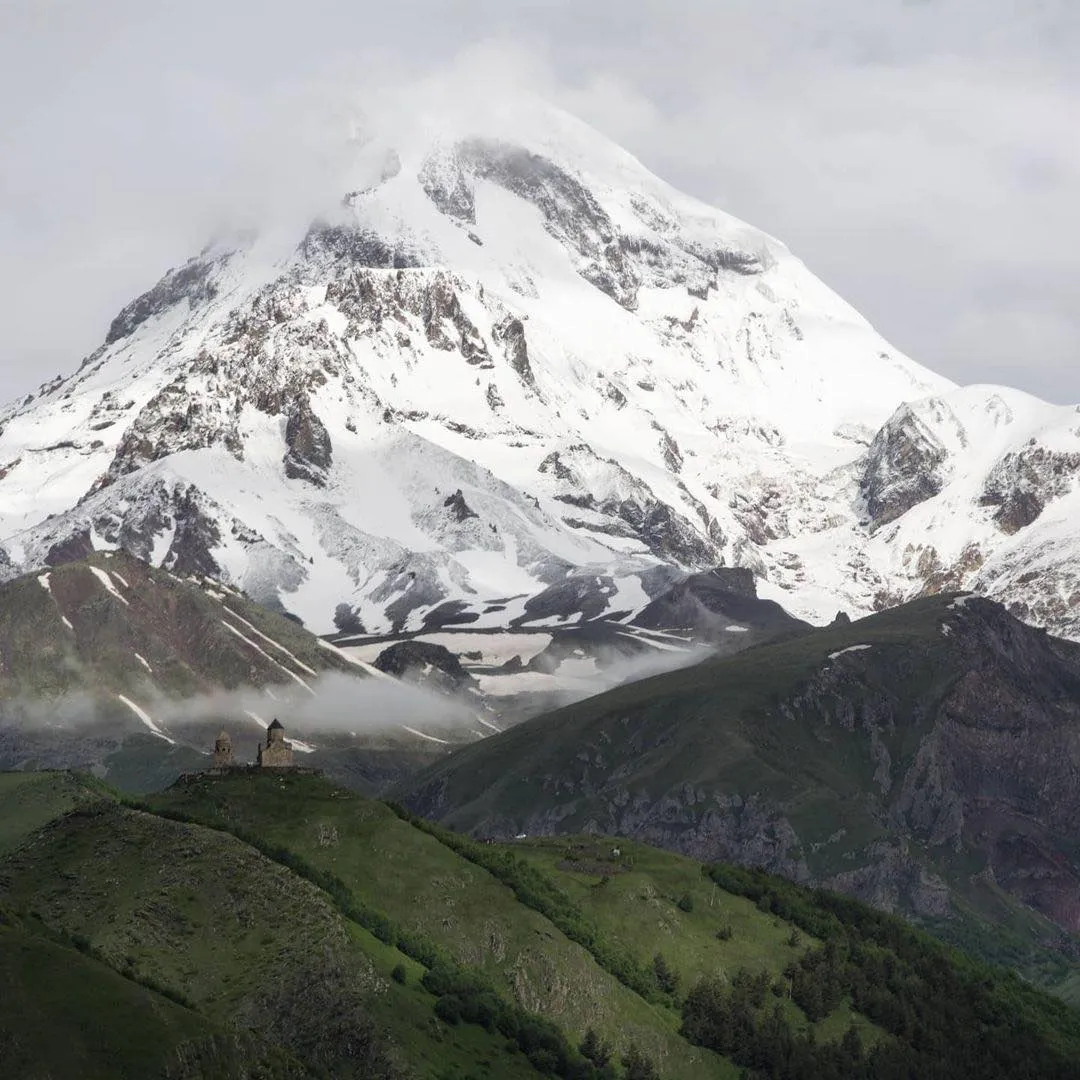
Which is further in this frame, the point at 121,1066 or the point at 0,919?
the point at 0,919

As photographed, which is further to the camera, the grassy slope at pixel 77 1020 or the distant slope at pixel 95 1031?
the distant slope at pixel 95 1031

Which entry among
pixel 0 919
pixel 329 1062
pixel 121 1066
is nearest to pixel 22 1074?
pixel 121 1066

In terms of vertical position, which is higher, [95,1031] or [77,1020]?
[77,1020]

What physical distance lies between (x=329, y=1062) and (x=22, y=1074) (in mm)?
41331

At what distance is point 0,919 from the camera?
184 meters

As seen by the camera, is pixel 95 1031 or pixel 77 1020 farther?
pixel 77 1020

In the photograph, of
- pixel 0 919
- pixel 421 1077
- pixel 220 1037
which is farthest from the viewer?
pixel 421 1077

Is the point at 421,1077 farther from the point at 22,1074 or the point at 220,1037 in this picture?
the point at 22,1074

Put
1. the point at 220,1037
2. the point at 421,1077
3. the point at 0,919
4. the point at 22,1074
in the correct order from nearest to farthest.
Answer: the point at 22,1074 < the point at 220,1037 < the point at 0,919 < the point at 421,1077

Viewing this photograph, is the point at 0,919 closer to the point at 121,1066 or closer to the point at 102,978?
the point at 102,978

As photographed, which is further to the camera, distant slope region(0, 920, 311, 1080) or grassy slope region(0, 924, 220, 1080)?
distant slope region(0, 920, 311, 1080)

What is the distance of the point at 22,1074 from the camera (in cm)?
15738

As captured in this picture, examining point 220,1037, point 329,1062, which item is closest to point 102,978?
point 220,1037

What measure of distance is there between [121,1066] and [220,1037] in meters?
10.3
